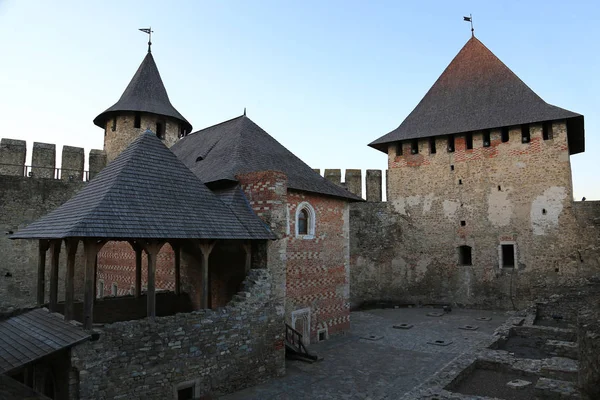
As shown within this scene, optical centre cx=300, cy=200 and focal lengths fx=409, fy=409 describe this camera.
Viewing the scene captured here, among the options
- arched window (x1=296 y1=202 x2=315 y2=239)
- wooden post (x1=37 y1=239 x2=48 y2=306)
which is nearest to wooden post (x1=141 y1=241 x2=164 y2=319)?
wooden post (x1=37 y1=239 x2=48 y2=306)

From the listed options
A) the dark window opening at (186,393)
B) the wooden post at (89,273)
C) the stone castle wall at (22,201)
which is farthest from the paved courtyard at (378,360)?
the stone castle wall at (22,201)

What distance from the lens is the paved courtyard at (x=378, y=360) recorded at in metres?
9.14

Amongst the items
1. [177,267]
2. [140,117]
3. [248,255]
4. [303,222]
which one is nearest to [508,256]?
[303,222]

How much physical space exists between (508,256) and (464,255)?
1978mm

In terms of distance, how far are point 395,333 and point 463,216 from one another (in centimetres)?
771

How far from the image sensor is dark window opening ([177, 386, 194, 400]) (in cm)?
834

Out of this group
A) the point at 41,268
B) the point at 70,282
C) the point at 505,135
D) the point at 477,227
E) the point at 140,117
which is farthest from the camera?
the point at 140,117

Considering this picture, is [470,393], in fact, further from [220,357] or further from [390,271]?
[390,271]

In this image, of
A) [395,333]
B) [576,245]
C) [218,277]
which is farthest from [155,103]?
[576,245]

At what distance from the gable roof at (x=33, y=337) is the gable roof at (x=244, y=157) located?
528 cm

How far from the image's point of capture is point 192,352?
27.8 ft

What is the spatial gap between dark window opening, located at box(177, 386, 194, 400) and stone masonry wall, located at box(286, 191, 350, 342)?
4.52 meters

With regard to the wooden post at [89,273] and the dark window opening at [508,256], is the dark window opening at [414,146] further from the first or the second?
the wooden post at [89,273]

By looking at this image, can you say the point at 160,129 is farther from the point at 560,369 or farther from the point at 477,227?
the point at 560,369
